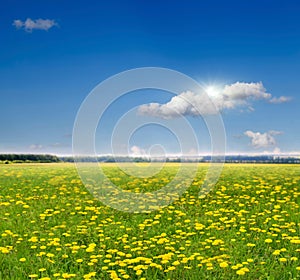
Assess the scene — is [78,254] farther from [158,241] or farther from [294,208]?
[294,208]

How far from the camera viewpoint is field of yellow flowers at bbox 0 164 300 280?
5402 mm

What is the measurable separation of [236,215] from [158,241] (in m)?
2.67

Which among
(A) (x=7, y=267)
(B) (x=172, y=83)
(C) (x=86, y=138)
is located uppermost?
(B) (x=172, y=83)

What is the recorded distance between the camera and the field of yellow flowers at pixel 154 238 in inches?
213

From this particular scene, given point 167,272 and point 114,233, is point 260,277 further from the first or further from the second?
point 114,233

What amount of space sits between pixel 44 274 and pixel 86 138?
22.1 feet

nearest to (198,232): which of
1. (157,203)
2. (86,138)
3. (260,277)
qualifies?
(260,277)

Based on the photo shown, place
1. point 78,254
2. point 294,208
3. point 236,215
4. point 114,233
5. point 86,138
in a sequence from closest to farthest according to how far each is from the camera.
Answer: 1. point 78,254
2. point 114,233
3. point 236,215
4. point 294,208
5. point 86,138

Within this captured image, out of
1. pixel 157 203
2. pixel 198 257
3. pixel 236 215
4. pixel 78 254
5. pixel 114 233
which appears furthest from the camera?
pixel 157 203

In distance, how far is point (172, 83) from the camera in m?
12.1

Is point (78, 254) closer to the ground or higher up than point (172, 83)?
closer to the ground

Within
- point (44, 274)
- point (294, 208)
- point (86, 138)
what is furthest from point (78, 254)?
point (86, 138)

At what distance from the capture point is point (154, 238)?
6758mm

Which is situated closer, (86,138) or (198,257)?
(198,257)
